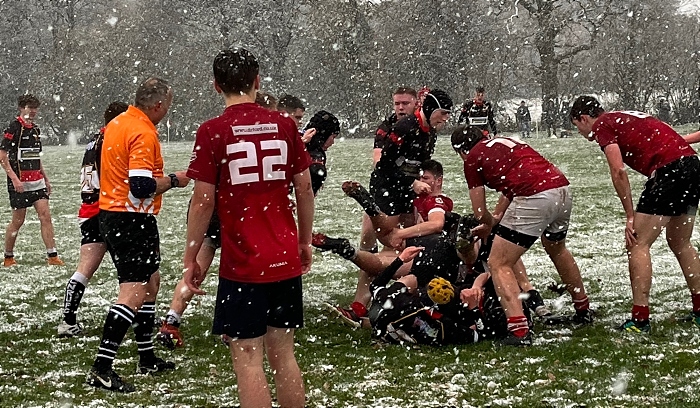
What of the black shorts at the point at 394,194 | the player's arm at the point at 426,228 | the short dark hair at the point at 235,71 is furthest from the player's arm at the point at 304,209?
the black shorts at the point at 394,194

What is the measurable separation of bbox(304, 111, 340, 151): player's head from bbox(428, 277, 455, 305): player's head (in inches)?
63.1

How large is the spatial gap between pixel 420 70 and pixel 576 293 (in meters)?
36.1

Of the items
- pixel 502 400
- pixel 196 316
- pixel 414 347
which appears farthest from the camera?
pixel 196 316

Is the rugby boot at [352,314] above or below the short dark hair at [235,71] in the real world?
below

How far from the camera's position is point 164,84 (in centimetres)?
596

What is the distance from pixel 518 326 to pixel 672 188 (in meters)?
1.50

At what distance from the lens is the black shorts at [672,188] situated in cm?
653

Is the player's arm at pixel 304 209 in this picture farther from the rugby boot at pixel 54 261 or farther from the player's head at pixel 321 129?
the rugby boot at pixel 54 261

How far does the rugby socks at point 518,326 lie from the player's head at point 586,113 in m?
1.41

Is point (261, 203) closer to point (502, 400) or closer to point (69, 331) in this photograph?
point (502, 400)

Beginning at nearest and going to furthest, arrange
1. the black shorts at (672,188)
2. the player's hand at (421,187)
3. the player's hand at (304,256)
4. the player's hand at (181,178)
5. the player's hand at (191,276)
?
the player's hand at (191,276) < the player's hand at (304,256) < the player's hand at (181,178) < the black shorts at (672,188) < the player's hand at (421,187)

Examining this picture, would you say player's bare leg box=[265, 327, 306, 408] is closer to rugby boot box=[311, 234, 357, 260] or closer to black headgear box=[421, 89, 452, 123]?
rugby boot box=[311, 234, 357, 260]

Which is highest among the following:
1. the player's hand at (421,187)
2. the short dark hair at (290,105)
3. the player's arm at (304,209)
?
the short dark hair at (290,105)

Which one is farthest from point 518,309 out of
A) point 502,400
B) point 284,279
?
point 284,279
